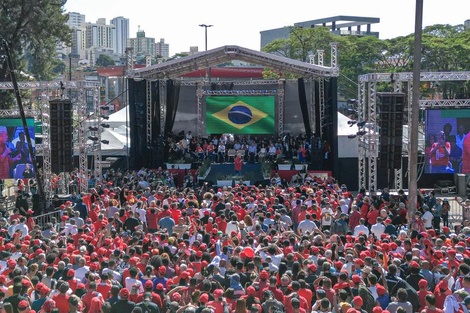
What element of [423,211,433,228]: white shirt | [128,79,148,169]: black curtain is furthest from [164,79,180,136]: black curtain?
[423,211,433,228]: white shirt

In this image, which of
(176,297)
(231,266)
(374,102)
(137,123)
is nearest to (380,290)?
(231,266)

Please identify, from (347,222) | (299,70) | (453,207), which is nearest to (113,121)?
(299,70)

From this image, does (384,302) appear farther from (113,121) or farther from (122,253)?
(113,121)

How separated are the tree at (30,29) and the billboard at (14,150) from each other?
522 inches

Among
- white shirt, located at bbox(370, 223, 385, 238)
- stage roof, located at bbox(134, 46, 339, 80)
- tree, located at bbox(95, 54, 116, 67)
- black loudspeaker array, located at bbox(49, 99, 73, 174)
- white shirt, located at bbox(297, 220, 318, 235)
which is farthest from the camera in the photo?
tree, located at bbox(95, 54, 116, 67)

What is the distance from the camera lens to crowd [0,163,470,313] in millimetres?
8078

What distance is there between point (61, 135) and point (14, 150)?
2.03 m

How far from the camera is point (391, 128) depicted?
1961 cm

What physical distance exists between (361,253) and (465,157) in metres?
12.8

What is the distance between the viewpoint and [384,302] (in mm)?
8453

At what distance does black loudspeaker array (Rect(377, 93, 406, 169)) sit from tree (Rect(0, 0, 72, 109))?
21270mm

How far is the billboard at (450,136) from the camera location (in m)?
21.8

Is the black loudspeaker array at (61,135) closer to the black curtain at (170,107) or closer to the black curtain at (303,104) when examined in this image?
the black curtain at (170,107)

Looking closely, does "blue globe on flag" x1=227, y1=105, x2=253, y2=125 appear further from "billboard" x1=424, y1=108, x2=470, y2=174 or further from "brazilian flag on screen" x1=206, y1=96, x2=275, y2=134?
"billboard" x1=424, y1=108, x2=470, y2=174
